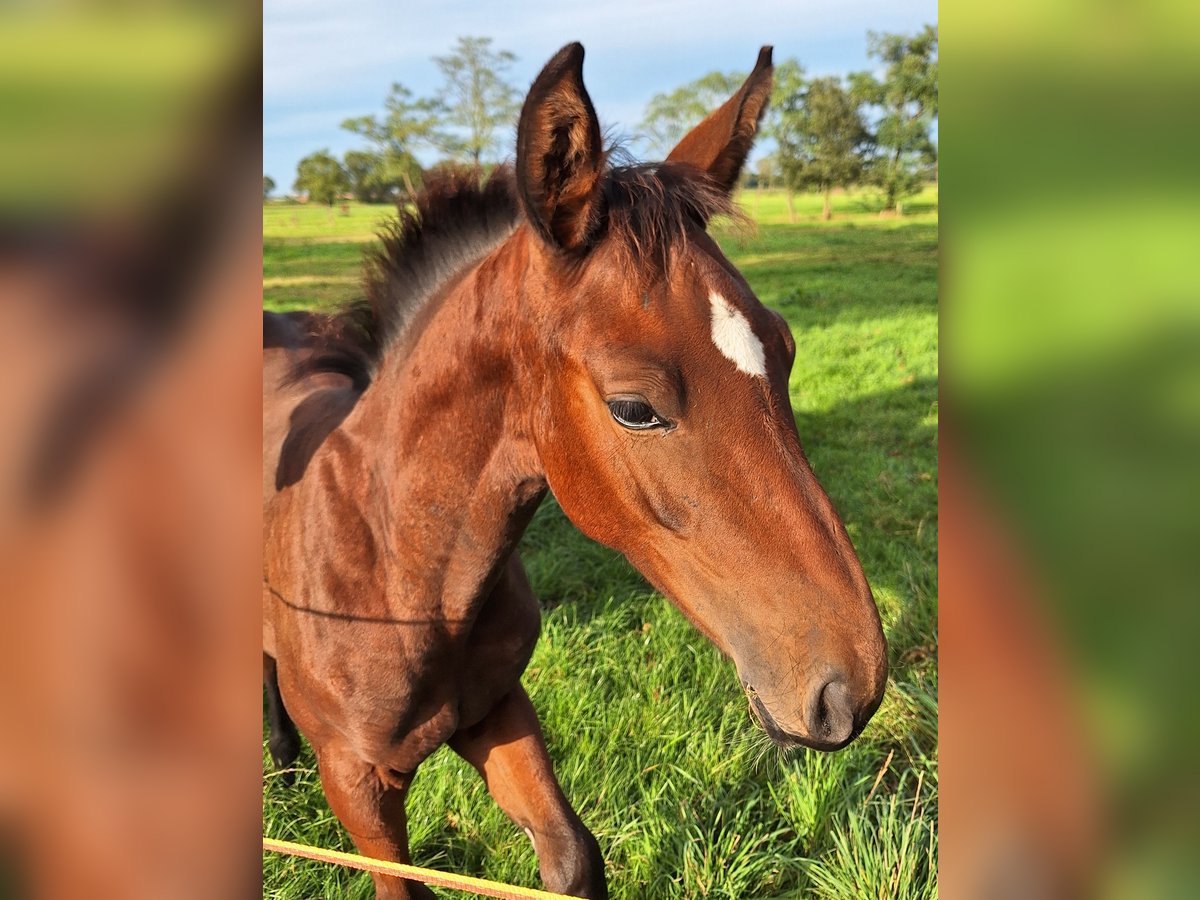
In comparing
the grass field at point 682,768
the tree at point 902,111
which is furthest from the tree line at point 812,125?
the grass field at point 682,768

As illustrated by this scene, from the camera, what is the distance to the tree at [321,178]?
1927 centimetres

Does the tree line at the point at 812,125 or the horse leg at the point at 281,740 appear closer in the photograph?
the horse leg at the point at 281,740

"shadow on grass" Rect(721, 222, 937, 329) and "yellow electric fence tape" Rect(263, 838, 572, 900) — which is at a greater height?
"shadow on grass" Rect(721, 222, 937, 329)

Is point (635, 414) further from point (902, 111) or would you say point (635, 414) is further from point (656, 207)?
point (902, 111)

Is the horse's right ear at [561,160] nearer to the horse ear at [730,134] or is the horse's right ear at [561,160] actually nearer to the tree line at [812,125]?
the horse ear at [730,134]

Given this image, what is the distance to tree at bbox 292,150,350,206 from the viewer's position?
63.2 feet

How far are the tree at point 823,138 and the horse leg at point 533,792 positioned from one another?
17213mm

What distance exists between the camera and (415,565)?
193 centimetres
